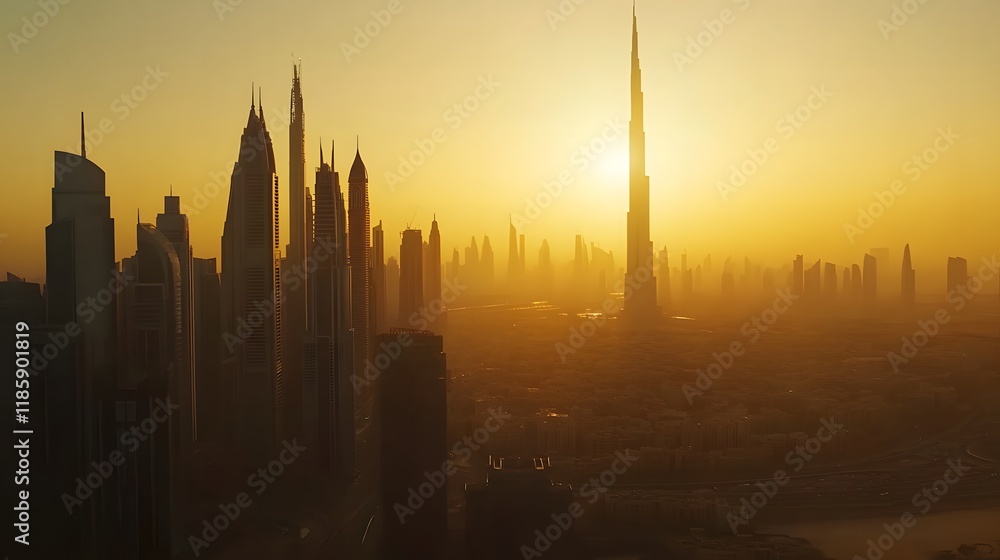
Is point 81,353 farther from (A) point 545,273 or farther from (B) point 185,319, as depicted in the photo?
(A) point 545,273

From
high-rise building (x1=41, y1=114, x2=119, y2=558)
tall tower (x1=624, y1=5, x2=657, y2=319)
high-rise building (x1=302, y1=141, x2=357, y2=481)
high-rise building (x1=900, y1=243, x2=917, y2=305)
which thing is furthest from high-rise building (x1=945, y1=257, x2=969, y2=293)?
high-rise building (x1=41, y1=114, x2=119, y2=558)

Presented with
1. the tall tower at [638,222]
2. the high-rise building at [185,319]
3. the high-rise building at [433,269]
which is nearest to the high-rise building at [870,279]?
the tall tower at [638,222]

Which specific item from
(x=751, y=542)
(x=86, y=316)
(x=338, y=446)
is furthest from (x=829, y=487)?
(x=86, y=316)

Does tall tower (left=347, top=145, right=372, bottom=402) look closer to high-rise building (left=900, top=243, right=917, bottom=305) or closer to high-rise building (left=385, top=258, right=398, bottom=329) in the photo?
high-rise building (left=385, top=258, right=398, bottom=329)

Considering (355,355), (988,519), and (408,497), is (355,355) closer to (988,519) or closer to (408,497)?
(408,497)

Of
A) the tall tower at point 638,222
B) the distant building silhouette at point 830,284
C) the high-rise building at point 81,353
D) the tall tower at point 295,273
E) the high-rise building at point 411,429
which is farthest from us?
the tall tower at point 638,222

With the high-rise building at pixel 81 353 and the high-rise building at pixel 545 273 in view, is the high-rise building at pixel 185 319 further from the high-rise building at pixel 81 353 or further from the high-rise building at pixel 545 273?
the high-rise building at pixel 545 273

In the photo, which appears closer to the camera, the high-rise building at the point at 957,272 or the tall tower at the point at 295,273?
the tall tower at the point at 295,273
